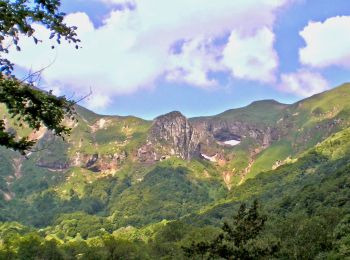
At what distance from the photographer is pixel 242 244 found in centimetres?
3622

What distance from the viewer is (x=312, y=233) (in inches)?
4633

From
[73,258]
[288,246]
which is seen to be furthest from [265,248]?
[73,258]

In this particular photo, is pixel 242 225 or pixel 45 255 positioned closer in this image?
pixel 242 225

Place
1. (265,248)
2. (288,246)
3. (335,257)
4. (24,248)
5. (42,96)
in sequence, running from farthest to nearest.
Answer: (24,248) → (288,246) → (335,257) → (265,248) → (42,96)

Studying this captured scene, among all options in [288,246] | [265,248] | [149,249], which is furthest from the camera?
[149,249]

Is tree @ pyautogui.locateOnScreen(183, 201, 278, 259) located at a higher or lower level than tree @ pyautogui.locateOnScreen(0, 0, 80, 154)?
lower

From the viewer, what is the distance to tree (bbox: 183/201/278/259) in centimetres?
3541

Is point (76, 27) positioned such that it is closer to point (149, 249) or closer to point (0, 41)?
point (0, 41)

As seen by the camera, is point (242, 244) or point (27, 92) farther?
point (242, 244)

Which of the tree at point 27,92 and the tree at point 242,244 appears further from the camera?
the tree at point 242,244

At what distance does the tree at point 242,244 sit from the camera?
3541cm

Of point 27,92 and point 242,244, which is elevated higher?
point 27,92

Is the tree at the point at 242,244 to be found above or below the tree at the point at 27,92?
below

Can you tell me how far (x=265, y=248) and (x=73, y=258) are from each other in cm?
15839
